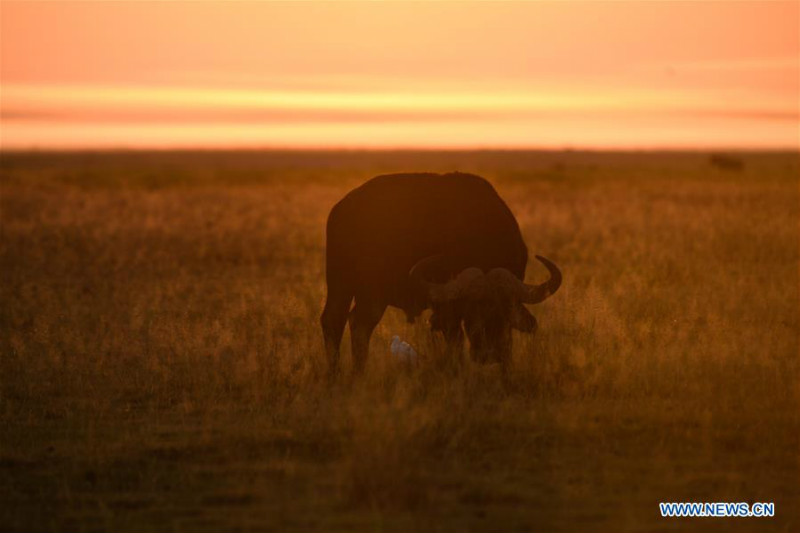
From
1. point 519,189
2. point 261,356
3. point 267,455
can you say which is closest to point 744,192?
point 519,189

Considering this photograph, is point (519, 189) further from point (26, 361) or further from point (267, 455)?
point (267, 455)

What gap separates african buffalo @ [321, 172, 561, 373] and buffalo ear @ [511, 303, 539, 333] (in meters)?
0.37

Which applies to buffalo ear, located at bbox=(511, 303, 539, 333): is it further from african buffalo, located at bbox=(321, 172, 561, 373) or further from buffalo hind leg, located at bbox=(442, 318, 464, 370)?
buffalo hind leg, located at bbox=(442, 318, 464, 370)

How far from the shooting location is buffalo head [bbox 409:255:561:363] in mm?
9172

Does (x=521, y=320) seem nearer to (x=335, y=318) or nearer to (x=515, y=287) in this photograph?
(x=515, y=287)

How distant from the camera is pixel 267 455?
7660 millimetres

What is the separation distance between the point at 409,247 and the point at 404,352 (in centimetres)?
96

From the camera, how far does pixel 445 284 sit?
955 cm

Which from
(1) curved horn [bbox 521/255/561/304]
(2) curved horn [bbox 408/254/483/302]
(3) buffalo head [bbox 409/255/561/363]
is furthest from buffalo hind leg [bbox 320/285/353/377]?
(1) curved horn [bbox 521/255/561/304]

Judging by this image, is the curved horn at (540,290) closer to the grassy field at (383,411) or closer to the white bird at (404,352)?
the grassy field at (383,411)

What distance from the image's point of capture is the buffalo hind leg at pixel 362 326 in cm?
1008

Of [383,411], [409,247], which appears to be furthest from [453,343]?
[383,411]

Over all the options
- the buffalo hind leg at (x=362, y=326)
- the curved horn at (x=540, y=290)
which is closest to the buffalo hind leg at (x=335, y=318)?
the buffalo hind leg at (x=362, y=326)

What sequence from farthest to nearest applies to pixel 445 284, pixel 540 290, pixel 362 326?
pixel 362 326
pixel 445 284
pixel 540 290
